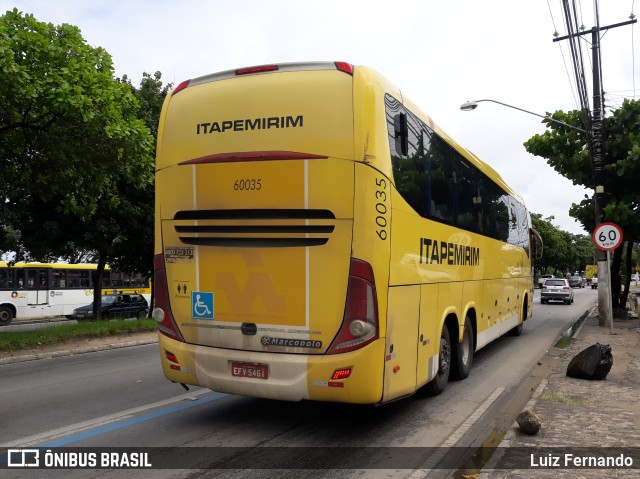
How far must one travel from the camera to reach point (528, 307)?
15.8 metres

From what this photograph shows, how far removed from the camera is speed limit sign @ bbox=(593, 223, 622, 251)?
1390 cm

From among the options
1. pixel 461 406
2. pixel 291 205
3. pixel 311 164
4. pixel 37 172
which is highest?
pixel 37 172

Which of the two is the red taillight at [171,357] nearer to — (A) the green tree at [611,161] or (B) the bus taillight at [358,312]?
(B) the bus taillight at [358,312]

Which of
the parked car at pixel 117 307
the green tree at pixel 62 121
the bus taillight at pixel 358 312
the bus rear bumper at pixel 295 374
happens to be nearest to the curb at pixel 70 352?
the green tree at pixel 62 121

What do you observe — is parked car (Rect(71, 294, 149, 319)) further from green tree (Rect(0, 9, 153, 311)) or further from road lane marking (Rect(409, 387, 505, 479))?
road lane marking (Rect(409, 387, 505, 479))

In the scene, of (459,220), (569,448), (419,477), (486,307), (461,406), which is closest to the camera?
(419,477)

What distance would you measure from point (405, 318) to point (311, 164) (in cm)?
194

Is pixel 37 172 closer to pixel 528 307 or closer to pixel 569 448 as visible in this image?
pixel 569 448

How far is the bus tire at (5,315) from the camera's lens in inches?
1007

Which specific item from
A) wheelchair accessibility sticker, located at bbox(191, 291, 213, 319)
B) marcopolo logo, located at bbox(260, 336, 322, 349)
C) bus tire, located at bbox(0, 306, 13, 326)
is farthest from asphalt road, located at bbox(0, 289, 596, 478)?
bus tire, located at bbox(0, 306, 13, 326)

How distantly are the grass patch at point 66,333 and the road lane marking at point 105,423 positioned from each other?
6545 mm

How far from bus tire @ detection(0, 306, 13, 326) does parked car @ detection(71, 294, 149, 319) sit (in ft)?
9.55

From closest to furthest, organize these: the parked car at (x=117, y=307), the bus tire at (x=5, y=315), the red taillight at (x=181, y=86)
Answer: the red taillight at (x=181, y=86) < the parked car at (x=117, y=307) < the bus tire at (x=5, y=315)

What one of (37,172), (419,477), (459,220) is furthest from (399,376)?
(37,172)
